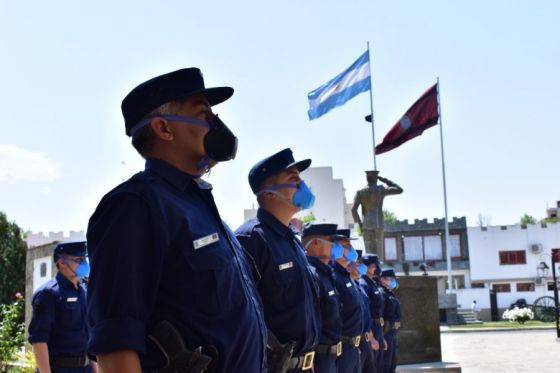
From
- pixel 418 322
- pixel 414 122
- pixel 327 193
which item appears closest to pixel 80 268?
pixel 418 322

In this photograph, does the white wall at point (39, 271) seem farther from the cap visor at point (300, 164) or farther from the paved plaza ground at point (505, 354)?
the cap visor at point (300, 164)

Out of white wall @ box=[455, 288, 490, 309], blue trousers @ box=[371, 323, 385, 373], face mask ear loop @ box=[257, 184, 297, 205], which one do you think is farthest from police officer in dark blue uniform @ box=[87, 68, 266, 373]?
white wall @ box=[455, 288, 490, 309]

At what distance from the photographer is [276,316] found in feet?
16.0

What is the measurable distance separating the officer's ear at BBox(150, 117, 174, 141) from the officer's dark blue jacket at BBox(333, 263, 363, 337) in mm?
4979

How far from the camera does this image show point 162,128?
2.98m

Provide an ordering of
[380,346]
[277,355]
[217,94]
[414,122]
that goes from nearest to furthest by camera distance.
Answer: [217,94], [277,355], [380,346], [414,122]

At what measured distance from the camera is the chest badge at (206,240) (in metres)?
2.71

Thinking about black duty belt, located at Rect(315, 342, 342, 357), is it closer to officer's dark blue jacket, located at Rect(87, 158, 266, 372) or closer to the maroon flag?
officer's dark blue jacket, located at Rect(87, 158, 266, 372)

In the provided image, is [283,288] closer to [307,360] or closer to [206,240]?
[307,360]

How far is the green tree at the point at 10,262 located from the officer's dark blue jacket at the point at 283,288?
31.6 m

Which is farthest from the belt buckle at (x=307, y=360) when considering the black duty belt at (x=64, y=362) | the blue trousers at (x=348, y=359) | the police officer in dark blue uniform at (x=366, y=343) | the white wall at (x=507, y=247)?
A: the white wall at (x=507, y=247)

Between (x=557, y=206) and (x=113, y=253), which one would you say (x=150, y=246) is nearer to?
(x=113, y=253)

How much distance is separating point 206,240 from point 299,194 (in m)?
2.84

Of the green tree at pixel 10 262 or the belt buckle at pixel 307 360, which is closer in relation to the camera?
the belt buckle at pixel 307 360
